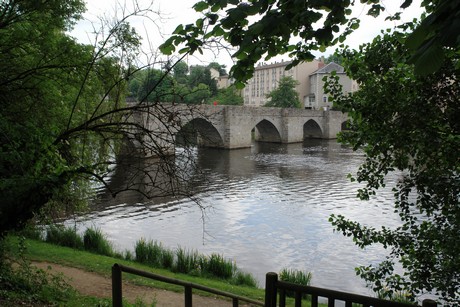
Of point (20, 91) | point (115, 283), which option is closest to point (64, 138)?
point (20, 91)

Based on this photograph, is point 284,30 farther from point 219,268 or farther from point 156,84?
point 219,268

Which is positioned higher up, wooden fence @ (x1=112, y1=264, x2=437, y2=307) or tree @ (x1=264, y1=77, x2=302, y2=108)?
tree @ (x1=264, y1=77, x2=302, y2=108)

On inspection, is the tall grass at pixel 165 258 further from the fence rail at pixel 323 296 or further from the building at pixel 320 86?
the building at pixel 320 86

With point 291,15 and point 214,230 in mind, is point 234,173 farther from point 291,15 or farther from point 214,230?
point 291,15

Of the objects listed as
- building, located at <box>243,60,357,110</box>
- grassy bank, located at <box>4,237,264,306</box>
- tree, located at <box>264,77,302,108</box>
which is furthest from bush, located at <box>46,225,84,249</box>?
building, located at <box>243,60,357,110</box>

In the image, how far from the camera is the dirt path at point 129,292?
301 inches

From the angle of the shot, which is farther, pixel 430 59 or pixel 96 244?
pixel 96 244

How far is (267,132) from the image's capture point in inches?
1882

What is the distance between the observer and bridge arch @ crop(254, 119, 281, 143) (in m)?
45.6

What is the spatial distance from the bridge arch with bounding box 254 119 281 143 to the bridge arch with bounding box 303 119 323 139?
7.04 metres

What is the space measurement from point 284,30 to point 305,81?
79.6 m

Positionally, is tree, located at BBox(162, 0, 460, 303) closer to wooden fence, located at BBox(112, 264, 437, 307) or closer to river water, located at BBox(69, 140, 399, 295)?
wooden fence, located at BBox(112, 264, 437, 307)

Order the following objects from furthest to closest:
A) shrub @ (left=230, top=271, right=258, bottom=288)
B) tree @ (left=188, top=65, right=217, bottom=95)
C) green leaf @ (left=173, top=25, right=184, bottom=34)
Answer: shrub @ (left=230, top=271, right=258, bottom=288) < tree @ (left=188, top=65, right=217, bottom=95) < green leaf @ (left=173, top=25, right=184, bottom=34)

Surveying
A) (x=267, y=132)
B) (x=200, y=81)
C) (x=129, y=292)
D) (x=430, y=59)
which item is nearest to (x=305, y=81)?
(x=267, y=132)
